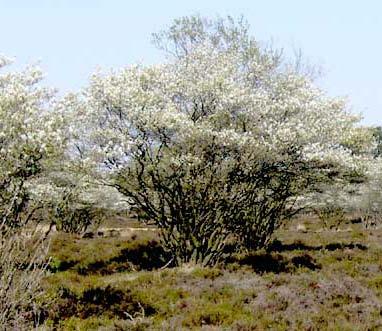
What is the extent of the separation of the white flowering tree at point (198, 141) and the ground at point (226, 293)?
180cm

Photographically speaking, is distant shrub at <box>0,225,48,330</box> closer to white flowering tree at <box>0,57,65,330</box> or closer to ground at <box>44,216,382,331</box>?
white flowering tree at <box>0,57,65,330</box>

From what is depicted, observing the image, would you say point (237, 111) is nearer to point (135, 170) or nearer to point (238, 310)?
point (135, 170)

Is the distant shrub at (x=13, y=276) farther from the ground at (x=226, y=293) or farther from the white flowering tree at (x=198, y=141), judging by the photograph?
the white flowering tree at (x=198, y=141)

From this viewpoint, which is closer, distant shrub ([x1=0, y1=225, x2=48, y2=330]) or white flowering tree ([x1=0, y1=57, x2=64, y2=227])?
distant shrub ([x1=0, y1=225, x2=48, y2=330])

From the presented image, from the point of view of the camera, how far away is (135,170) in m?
17.4

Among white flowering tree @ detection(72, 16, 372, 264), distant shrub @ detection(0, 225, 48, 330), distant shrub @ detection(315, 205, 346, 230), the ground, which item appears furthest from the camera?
distant shrub @ detection(315, 205, 346, 230)

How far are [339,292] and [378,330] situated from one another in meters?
3.26

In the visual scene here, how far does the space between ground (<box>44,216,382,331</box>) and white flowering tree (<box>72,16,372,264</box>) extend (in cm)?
180

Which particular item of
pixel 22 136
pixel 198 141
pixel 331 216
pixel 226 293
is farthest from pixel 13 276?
pixel 331 216

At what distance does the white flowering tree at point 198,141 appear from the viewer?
656 inches

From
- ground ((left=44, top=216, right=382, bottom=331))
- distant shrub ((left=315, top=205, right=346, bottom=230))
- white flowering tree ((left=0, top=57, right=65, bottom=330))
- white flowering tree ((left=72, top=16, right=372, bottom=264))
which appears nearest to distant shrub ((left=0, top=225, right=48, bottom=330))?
white flowering tree ((left=0, top=57, right=65, bottom=330))

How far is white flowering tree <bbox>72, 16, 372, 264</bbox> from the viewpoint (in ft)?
54.7

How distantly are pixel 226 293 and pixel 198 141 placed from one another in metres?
4.67

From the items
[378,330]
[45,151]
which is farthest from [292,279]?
[45,151]
